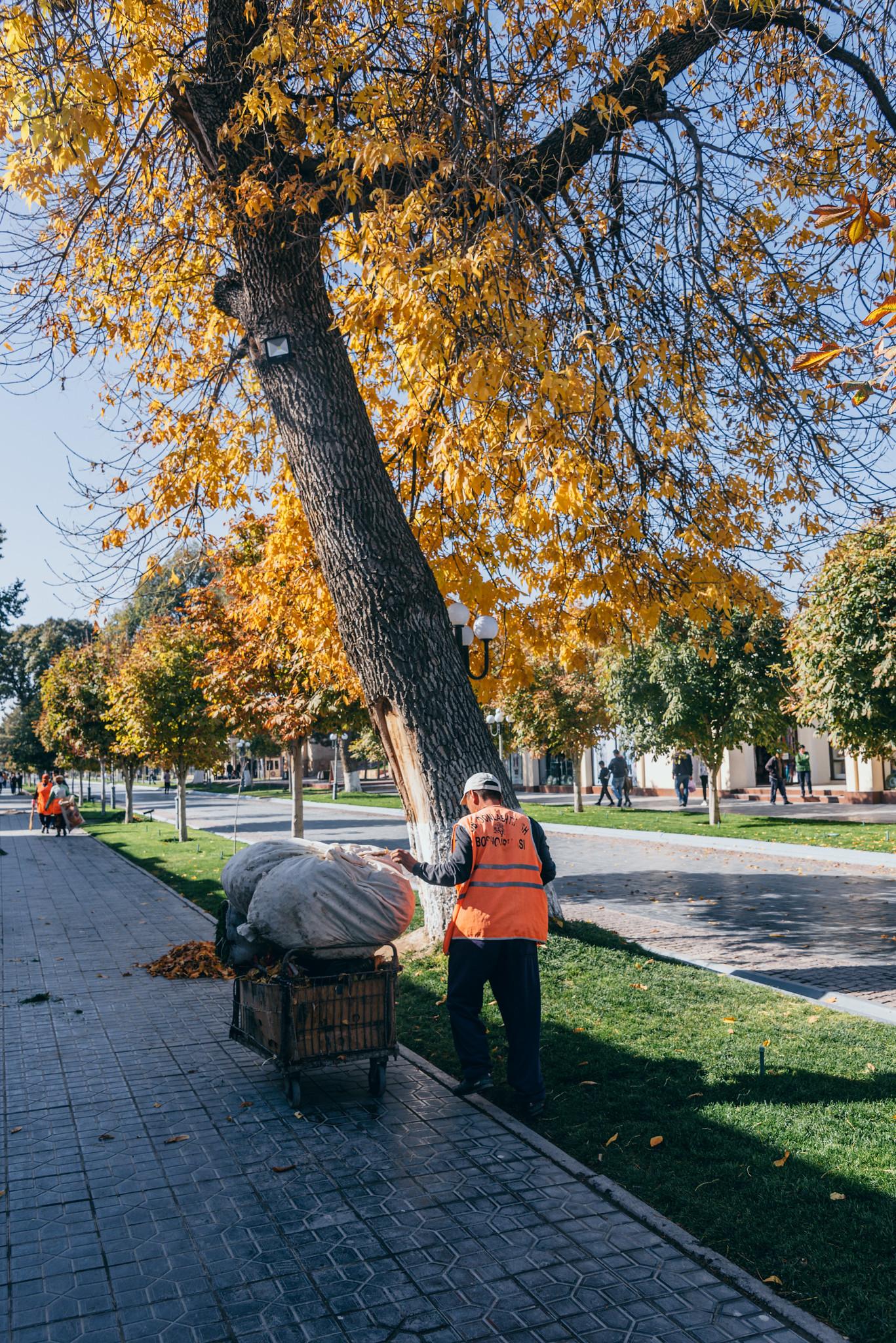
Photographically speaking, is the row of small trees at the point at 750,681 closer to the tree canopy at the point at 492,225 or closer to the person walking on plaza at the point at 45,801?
the tree canopy at the point at 492,225

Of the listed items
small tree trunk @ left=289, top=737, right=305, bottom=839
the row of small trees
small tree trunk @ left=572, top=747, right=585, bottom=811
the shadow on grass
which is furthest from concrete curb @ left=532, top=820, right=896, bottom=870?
the shadow on grass

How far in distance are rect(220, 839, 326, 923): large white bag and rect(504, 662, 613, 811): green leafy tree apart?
23.9m

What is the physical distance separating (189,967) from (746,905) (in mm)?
7135

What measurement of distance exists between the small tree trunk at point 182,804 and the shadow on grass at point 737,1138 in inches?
646

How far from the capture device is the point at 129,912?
502 inches

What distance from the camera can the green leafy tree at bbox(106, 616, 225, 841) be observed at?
70.7 feet

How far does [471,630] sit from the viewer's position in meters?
11.5

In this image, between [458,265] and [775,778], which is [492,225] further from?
[775,778]

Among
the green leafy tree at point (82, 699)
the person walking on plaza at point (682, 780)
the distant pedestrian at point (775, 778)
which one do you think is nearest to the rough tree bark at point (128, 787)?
the green leafy tree at point (82, 699)

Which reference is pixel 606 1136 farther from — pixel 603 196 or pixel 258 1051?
pixel 603 196

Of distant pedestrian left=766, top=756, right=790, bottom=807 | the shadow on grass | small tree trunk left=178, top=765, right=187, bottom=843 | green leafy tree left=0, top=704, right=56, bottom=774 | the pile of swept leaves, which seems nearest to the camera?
the shadow on grass

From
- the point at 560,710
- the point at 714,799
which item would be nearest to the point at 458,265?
the point at 714,799

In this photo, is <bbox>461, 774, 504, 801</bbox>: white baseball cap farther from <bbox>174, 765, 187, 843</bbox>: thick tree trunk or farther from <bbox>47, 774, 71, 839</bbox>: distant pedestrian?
<bbox>47, 774, 71, 839</bbox>: distant pedestrian

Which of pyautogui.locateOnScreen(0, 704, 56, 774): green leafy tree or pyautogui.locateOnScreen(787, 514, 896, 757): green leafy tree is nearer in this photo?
pyautogui.locateOnScreen(787, 514, 896, 757): green leafy tree
